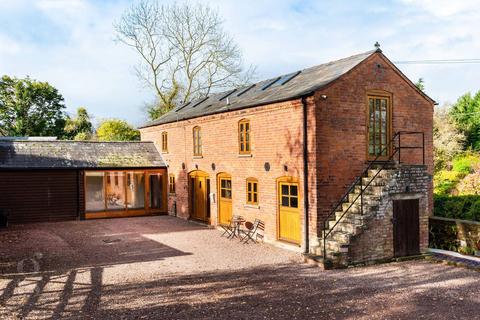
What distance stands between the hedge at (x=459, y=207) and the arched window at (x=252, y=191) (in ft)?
24.4

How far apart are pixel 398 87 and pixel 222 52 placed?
2395cm

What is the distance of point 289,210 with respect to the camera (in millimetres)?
14133

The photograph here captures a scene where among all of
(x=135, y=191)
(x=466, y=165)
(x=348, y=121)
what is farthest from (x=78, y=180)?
(x=466, y=165)

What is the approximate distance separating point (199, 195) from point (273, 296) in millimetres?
11366

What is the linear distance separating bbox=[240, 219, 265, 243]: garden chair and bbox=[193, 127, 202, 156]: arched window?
5.55m

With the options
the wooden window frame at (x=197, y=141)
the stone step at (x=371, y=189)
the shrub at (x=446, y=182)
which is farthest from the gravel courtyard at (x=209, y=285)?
the shrub at (x=446, y=182)

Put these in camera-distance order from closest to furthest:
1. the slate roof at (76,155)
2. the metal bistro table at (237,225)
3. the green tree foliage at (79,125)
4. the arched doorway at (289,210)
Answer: the arched doorway at (289,210)
the metal bistro table at (237,225)
the slate roof at (76,155)
the green tree foliage at (79,125)

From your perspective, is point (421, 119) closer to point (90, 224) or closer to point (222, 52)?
point (90, 224)

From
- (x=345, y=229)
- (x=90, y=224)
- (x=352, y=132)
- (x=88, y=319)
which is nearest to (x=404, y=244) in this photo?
(x=345, y=229)

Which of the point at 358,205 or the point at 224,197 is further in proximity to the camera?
the point at 224,197

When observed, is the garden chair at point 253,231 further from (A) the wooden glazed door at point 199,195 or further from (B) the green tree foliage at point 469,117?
(B) the green tree foliage at point 469,117

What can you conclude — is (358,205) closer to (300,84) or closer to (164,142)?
(300,84)

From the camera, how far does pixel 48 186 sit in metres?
20.9

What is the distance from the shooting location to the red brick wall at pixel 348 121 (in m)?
13.1
